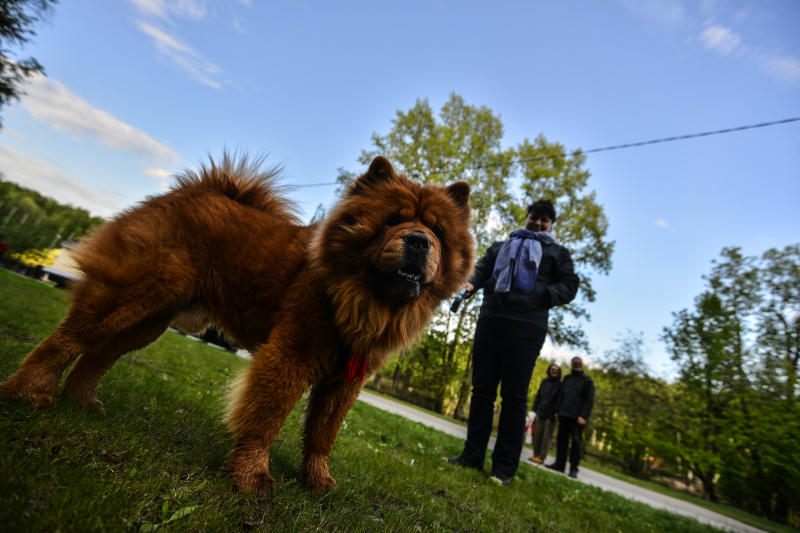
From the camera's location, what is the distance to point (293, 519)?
69.7 inches

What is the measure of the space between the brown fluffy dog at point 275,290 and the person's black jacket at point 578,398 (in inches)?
329

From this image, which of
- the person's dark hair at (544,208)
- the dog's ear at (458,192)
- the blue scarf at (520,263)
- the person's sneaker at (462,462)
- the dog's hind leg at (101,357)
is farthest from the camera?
the person's dark hair at (544,208)

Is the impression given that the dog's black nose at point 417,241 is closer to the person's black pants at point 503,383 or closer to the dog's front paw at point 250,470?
the dog's front paw at point 250,470

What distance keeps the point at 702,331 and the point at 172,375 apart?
26721mm

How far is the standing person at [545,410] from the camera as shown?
10.3 meters

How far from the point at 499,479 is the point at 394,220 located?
11.8 feet

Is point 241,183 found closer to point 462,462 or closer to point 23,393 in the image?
point 23,393

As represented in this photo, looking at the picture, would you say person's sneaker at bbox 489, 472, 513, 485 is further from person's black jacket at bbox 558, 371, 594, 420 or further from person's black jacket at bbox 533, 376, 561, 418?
person's black jacket at bbox 533, 376, 561, 418

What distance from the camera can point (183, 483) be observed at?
1.75 meters

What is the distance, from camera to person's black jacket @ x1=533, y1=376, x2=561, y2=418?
10.2 m

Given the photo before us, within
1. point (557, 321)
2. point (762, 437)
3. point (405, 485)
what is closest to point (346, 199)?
point (405, 485)

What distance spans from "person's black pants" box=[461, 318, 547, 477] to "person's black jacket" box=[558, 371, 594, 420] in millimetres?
5793

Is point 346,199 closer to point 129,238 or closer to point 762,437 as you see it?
point 129,238

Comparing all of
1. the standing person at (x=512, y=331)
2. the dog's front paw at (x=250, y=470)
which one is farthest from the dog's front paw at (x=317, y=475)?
the standing person at (x=512, y=331)
